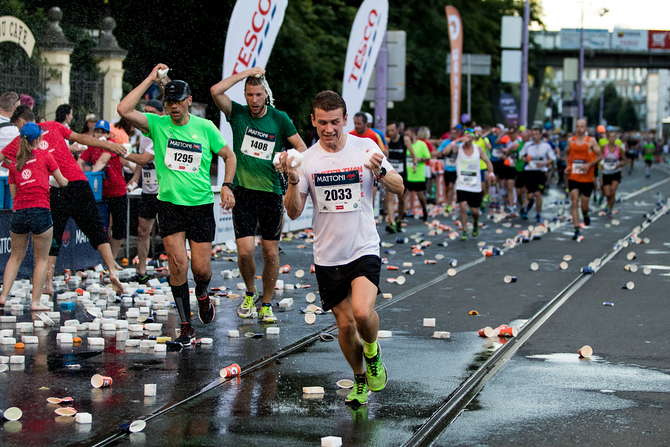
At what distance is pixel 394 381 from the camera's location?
5.95 m

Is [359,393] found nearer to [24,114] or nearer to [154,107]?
[154,107]

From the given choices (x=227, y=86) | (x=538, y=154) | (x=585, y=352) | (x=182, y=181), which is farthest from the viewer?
(x=538, y=154)

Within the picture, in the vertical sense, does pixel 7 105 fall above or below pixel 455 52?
below

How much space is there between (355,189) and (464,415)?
4.66ft

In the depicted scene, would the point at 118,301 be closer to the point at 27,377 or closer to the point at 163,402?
the point at 27,377

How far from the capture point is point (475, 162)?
15461mm

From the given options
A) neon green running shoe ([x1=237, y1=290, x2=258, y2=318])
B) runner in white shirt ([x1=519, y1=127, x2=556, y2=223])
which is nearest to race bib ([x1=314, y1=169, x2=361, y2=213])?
neon green running shoe ([x1=237, y1=290, x2=258, y2=318])

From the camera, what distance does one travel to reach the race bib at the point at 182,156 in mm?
6898

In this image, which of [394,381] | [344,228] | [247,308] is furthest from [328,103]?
[247,308]

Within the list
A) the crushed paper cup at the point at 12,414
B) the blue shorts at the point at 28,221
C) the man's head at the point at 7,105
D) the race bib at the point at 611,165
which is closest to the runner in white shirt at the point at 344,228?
the crushed paper cup at the point at 12,414

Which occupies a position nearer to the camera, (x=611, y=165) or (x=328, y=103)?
(x=328, y=103)

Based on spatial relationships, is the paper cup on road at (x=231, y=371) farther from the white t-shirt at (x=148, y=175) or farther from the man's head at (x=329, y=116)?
the white t-shirt at (x=148, y=175)

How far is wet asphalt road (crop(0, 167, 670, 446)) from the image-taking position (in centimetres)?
479

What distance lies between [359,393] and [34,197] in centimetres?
446
